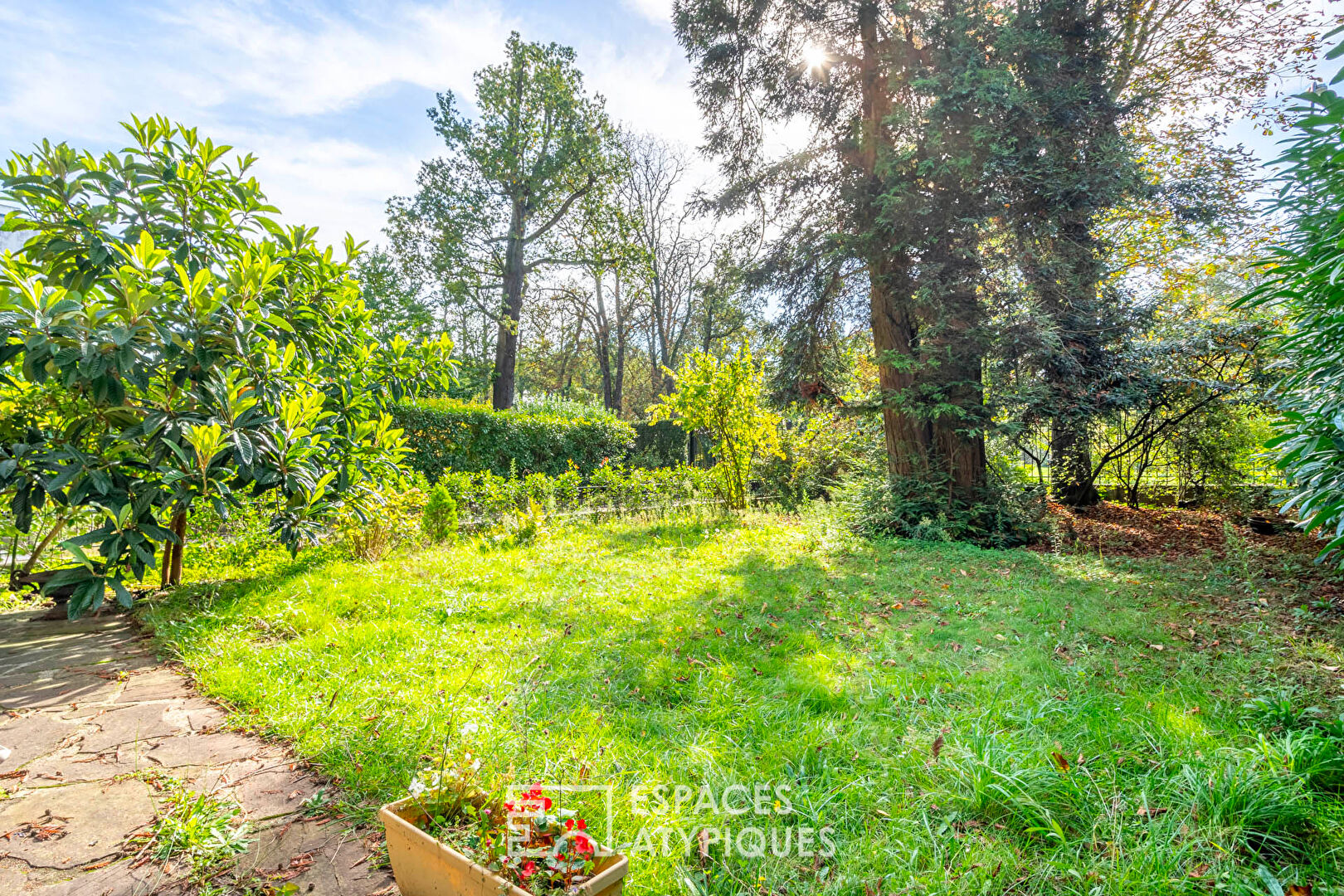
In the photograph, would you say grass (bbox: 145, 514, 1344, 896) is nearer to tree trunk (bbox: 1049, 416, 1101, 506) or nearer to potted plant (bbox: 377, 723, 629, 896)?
potted plant (bbox: 377, 723, 629, 896)

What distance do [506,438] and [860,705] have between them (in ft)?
29.4

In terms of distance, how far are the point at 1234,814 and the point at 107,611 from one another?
245 inches

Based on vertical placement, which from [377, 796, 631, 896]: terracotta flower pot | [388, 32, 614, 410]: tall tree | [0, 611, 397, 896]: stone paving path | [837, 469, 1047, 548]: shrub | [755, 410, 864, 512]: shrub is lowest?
[0, 611, 397, 896]: stone paving path

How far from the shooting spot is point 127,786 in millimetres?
1816

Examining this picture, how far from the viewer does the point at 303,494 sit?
333 centimetres

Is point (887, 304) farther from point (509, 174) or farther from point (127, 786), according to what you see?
point (509, 174)

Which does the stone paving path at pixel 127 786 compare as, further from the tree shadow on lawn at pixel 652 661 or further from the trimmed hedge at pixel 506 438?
the trimmed hedge at pixel 506 438

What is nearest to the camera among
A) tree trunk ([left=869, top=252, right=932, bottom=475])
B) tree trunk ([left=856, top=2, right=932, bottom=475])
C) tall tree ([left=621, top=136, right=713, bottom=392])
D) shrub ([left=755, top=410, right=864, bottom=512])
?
tree trunk ([left=856, top=2, right=932, bottom=475])

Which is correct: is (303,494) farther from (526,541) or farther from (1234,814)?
(1234,814)

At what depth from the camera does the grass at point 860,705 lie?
1.53m

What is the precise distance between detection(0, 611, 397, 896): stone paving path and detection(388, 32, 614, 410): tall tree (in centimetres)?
1167

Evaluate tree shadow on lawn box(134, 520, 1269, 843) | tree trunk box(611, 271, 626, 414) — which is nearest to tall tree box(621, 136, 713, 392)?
tree trunk box(611, 271, 626, 414)

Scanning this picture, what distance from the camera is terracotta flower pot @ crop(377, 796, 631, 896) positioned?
3.86ft

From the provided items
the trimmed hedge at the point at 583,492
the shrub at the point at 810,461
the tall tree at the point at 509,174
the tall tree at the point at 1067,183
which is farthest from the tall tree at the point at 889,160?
the tall tree at the point at 509,174
